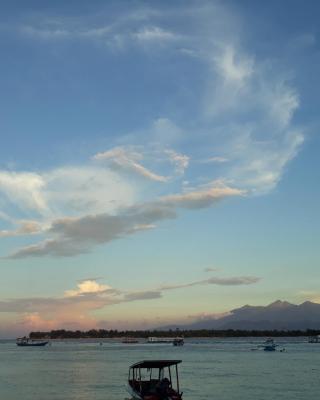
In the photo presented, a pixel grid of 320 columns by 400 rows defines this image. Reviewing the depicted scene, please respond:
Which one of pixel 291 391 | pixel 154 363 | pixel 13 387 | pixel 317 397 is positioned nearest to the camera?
pixel 154 363

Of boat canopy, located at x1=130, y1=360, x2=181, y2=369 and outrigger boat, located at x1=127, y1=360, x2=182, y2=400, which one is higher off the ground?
boat canopy, located at x1=130, y1=360, x2=181, y2=369

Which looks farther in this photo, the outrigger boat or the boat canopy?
the boat canopy

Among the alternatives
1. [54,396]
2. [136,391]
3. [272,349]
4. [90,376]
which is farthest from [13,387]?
[272,349]

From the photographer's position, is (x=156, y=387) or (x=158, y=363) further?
(x=158, y=363)

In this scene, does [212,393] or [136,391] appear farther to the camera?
[212,393]

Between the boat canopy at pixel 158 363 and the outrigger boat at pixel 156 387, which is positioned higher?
the boat canopy at pixel 158 363

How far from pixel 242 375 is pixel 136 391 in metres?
33.8

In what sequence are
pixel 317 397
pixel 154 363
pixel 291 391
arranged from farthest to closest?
1. pixel 291 391
2. pixel 317 397
3. pixel 154 363

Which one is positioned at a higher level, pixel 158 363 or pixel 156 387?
pixel 158 363

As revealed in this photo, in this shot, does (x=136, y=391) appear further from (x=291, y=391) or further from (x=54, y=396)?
(x=291, y=391)

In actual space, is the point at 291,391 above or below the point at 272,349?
below

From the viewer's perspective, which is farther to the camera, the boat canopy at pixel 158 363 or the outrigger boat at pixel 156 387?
the boat canopy at pixel 158 363

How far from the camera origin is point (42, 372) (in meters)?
93.3

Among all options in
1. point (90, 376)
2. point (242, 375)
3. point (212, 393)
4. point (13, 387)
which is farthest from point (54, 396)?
point (242, 375)
